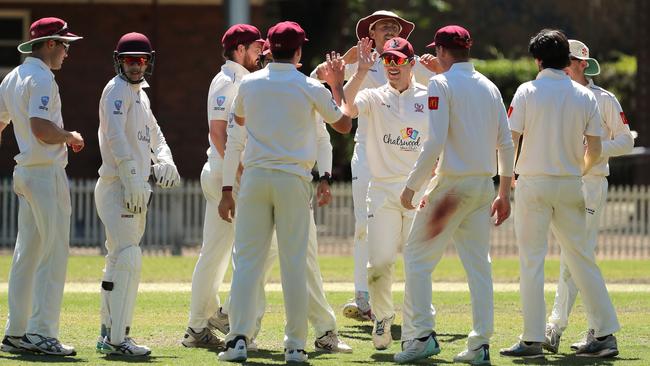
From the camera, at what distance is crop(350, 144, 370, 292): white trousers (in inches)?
485

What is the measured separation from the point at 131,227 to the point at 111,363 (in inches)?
43.2

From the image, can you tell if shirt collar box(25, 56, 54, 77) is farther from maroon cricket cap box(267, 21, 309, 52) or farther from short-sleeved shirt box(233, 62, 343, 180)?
maroon cricket cap box(267, 21, 309, 52)

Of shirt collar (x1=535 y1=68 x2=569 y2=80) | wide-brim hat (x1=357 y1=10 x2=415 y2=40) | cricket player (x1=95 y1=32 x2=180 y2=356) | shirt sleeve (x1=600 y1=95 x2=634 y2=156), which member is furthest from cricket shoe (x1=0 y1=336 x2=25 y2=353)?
shirt sleeve (x1=600 y1=95 x2=634 y2=156)

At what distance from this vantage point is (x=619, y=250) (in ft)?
74.5

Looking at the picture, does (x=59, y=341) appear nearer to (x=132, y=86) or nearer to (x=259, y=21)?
(x=132, y=86)

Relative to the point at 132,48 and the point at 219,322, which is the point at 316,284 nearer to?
the point at 219,322

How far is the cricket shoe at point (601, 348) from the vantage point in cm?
1040

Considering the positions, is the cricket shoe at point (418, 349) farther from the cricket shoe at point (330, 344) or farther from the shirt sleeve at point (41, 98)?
the shirt sleeve at point (41, 98)

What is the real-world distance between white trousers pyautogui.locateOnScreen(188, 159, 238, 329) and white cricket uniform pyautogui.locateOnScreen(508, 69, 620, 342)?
2.40 m

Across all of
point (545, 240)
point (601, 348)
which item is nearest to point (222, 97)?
point (545, 240)

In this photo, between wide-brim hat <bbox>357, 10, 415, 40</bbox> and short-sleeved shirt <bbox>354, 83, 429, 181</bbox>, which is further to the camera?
wide-brim hat <bbox>357, 10, 415, 40</bbox>

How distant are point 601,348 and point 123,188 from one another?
3787 millimetres

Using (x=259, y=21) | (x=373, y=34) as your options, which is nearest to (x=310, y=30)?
(x=259, y=21)

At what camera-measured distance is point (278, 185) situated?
31.8ft
